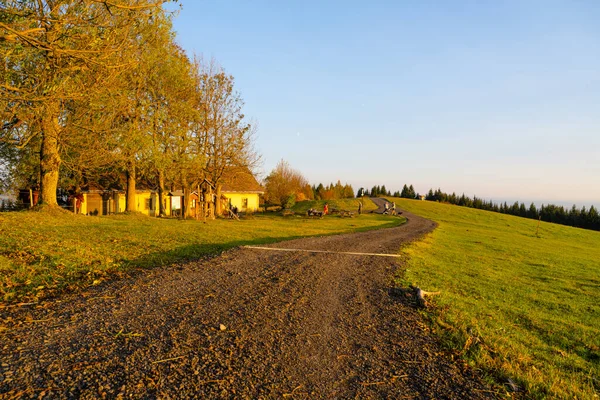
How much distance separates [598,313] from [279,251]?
9773mm

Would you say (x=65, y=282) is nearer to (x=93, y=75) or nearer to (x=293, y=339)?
(x=293, y=339)

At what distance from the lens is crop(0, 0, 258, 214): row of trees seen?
7531 millimetres

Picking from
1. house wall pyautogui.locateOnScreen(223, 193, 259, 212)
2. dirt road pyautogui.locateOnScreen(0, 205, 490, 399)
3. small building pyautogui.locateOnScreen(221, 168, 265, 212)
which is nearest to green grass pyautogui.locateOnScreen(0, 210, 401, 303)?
dirt road pyautogui.locateOnScreen(0, 205, 490, 399)

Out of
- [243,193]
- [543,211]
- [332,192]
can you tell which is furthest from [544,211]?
[243,193]

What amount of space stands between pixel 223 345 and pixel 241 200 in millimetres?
48050

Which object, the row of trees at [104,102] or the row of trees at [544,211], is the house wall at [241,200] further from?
the row of trees at [544,211]

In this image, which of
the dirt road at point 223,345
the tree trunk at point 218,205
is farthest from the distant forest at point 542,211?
the dirt road at point 223,345

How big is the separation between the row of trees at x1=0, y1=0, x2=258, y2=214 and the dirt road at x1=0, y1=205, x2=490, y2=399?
15.8 feet

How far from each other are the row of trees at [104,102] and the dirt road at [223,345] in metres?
4.82

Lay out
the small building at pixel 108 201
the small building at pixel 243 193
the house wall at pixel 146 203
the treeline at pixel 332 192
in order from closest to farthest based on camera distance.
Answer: the small building at pixel 108 201 → the house wall at pixel 146 203 → the small building at pixel 243 193 → the treeline at pixel 332 192

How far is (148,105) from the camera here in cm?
2427

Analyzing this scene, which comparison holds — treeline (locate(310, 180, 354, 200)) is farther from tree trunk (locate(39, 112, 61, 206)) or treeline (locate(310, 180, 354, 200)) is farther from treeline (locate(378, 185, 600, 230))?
tree trunk (locate(39, 112, 61, 206))

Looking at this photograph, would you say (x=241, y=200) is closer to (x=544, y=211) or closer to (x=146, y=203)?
(x=146, y=203)

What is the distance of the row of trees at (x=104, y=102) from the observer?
7.53 metres
